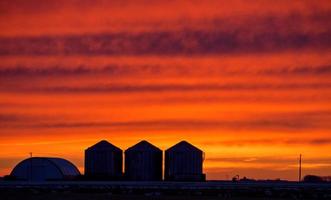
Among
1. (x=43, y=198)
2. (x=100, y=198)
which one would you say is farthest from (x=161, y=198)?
(x=43, y=198)

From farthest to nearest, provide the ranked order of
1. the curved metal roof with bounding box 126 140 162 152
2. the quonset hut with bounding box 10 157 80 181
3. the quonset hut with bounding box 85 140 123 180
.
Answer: the quonset hut with bounding box 10 157 80 181 → the quonset hut with bounding box 85 140 123 180 → the curved metal roof with bounding box 126 140 162 152

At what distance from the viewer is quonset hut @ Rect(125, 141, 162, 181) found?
363 feet

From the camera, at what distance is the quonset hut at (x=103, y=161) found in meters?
112

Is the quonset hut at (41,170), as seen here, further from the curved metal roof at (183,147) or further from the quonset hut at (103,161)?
the curved metal roof at (183,147)

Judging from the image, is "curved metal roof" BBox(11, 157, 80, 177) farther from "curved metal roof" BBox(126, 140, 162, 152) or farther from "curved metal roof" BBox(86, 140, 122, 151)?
"curved metal roof" BBox(126, 140, 162, 152)

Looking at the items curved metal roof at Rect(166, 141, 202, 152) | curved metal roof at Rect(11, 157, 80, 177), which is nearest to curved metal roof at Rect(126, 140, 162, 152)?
curved metal roof at Rect(166, 141, 202, 152)

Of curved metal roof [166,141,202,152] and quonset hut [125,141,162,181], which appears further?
quonset hut [125,141,162,181]

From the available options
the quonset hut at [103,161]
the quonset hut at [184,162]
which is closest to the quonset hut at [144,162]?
the quonset hut at [184,162]

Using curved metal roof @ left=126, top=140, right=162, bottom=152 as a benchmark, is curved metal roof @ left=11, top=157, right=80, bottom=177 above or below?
below

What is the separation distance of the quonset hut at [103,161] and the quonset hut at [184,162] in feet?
24.5

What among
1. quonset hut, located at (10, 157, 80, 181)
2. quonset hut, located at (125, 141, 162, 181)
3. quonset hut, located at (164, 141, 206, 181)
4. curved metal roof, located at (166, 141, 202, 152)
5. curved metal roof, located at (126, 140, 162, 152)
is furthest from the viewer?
quonset hut, located at (10, 157, 80, 181)

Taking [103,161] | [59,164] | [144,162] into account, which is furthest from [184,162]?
[59,164]

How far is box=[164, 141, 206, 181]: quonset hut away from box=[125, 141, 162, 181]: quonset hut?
1.59m

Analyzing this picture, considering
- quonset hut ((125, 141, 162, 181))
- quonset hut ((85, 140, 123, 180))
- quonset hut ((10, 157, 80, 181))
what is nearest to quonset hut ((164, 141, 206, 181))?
quonset hut ((125, 141, 162, 181))
